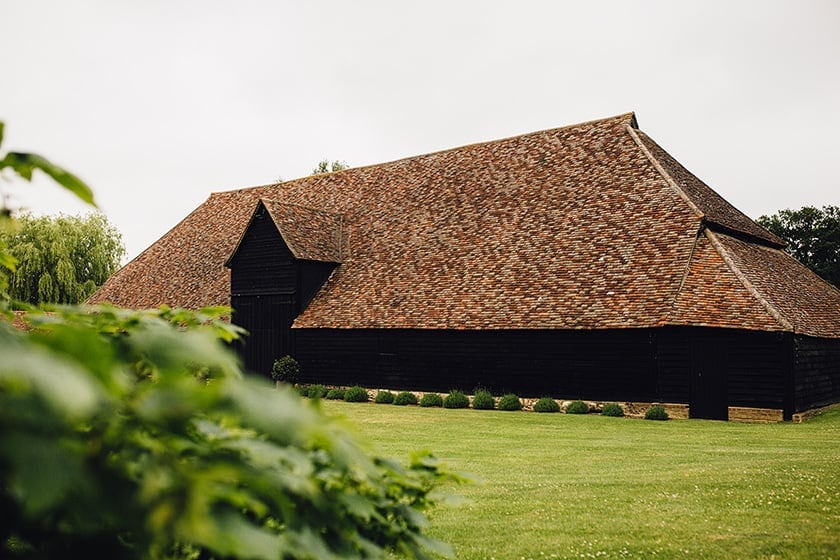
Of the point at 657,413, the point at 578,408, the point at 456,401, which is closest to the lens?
the point at 657,413

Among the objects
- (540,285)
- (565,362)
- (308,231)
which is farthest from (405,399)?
(308,231)

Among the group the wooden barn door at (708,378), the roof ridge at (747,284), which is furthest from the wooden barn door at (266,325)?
the roof ridge at (747,284)

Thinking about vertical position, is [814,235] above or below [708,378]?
above

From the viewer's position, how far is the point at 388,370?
28.3 metres

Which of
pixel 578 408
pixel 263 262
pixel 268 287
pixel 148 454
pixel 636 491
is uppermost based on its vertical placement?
pixel 263 262

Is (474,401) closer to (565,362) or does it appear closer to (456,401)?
(456,401)

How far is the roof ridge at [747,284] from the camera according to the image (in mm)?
20531

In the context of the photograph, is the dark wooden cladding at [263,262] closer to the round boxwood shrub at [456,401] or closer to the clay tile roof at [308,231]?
the clay tile roof at [308,231]

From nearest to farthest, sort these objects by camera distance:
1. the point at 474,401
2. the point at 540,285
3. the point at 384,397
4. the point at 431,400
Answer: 1. the point at 474,401
2. the point at 540,285
3. the point at 431,400
4. the point at 384,397

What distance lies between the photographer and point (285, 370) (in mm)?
29984

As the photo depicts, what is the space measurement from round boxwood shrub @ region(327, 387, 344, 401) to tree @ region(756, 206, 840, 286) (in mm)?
44757

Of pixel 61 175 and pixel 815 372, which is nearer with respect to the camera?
pixel 61 175

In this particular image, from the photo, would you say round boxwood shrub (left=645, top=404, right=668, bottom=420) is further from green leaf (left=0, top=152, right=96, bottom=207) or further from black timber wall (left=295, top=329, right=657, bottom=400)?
green leaf (left=0, top=152, right=96, bottom=207)

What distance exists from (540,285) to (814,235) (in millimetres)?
45290
